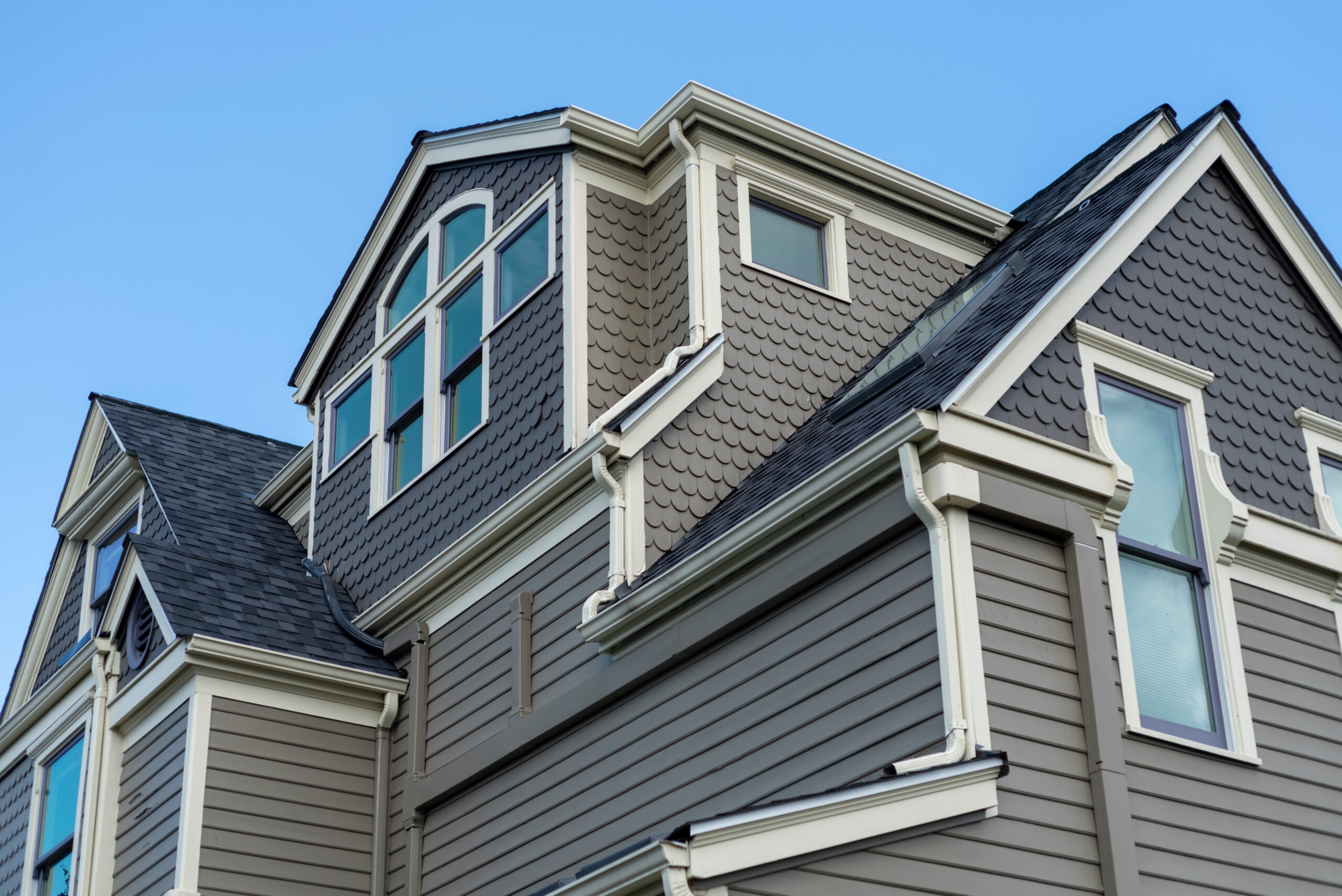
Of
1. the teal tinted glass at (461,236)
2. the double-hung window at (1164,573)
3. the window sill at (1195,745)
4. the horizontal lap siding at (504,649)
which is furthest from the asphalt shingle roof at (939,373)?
the teal tinted glass at (461,236)

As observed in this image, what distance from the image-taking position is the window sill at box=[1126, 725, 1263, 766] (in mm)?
8727

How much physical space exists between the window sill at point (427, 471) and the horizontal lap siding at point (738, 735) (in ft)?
9.36

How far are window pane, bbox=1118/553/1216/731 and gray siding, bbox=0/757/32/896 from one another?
1028 centimetres

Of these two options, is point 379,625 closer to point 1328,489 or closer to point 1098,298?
point 1098,298

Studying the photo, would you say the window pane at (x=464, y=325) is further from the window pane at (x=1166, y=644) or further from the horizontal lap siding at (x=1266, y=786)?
the horizontal lap siding at (x=1266, y=786)

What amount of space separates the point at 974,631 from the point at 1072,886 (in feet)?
4.48

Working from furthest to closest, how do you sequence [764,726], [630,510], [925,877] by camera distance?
[630,510] < [764,726] < [925,877]

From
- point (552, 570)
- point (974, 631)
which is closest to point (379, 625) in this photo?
point (552, 570)

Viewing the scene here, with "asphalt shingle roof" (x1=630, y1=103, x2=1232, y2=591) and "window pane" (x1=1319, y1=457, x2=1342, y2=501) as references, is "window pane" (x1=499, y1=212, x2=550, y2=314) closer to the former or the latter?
"asphalt shingle roof" (x1=630, y1=103, x2=1232, y2=591)

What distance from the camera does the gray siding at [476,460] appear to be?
1230 cm

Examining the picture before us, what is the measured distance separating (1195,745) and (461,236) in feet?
25.9

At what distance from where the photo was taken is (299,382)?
631 inches

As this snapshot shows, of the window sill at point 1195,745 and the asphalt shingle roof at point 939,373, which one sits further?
the asphalt shingle roof at point 939,373

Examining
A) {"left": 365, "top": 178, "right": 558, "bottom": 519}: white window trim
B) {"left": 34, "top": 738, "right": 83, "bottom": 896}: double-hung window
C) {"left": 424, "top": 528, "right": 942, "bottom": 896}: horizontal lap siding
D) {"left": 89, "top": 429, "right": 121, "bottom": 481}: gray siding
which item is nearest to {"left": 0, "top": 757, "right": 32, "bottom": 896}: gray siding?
{"left": 34, "top": 738, "right": 83, "bottom": 896}: double-hung window
